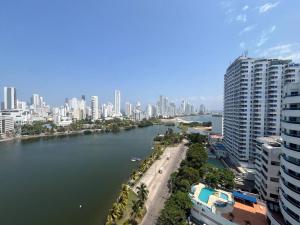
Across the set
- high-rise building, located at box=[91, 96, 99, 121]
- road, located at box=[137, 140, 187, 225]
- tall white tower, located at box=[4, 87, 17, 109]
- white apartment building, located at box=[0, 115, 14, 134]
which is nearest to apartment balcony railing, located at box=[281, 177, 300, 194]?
road, located at box=[137, 140, 187, 225]

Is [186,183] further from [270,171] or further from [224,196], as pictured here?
[270,171]

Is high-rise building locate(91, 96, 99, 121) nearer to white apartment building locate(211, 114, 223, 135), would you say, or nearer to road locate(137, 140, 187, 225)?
white apartment building locate(211, 114, 223, 135)

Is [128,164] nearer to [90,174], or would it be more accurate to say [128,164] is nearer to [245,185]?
[90,174]

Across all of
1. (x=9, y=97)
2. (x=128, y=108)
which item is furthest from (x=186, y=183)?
(x=128, y=108)

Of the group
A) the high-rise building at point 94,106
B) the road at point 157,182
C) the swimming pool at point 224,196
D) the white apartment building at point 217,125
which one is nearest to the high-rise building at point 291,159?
the swimming pool at point 224,196

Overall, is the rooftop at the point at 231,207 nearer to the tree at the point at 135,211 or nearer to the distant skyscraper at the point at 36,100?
the tree at the point at 135,211

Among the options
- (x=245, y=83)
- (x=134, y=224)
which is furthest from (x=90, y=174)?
(x=245, y=83)
